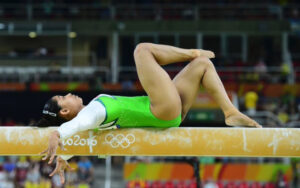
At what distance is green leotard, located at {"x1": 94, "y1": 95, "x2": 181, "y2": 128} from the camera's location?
13.4 feet

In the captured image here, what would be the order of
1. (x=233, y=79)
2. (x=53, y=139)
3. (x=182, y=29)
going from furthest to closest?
1. (x=182, y=29)
2. (x=233, y=79)
3. (x=53, y=139)

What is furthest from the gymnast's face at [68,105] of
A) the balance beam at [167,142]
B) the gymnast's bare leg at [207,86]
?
the gymnast's bare leg at [207,86]

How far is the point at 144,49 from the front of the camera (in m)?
4.15

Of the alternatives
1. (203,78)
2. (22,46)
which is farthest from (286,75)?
(203,78)

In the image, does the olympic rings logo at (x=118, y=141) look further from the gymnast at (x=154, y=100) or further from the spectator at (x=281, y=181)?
the spectator at (x=281, y=181)

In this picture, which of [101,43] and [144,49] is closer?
[144,49]

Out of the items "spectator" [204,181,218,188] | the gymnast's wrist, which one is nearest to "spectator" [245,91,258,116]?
"spectator" [204,181,218,188]

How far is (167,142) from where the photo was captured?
4.20 meters

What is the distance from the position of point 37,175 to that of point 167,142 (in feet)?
28.8

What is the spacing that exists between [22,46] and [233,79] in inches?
386

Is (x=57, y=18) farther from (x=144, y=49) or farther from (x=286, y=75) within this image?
(x=144, y=49)

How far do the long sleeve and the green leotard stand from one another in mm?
106

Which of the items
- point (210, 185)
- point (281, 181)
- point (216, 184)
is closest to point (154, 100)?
point (210, 185)

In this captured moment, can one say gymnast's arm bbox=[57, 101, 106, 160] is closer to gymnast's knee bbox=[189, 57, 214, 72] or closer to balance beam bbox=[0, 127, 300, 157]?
balance beam bbox=[0, 127, 300, 157]
